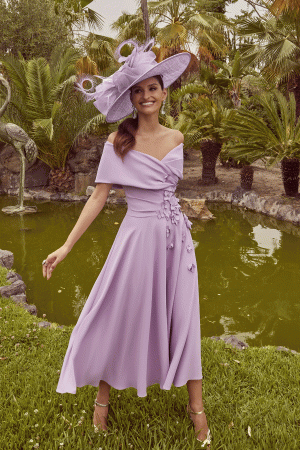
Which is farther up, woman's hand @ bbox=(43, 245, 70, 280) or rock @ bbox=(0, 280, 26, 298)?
woman's hand @ bbox=(43, 245, 70, 280)

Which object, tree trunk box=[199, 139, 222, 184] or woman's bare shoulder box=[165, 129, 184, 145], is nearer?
woman's bare shoulder box=[165, 129, 184, 145]

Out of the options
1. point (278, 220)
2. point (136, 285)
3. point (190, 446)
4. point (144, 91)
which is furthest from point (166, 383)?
point (278, 220)

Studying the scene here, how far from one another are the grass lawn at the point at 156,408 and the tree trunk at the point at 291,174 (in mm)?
7064

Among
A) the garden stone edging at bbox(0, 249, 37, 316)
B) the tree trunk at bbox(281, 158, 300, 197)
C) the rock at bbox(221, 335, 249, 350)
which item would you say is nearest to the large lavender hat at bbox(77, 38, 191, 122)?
the rock at bbox(221, 335, 249, 350)

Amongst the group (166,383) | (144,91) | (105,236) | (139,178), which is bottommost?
(105,236)

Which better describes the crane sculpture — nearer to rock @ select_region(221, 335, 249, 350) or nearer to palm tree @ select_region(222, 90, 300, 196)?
palm tree @ select_region(222, 90, 300, 196)

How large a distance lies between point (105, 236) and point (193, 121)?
4947 millimetres

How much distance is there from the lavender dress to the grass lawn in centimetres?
33

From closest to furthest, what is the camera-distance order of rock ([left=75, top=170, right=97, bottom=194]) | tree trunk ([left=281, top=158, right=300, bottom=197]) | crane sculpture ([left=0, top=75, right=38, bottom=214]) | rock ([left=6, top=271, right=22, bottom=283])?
rock ([left=6, top=271, right=22, bottom=283]) → crane sculpture ([left=0, top=75, right=38, bottom=214]) → tree trunk ([left=281, top=158, right=300, bottom=197]) → rock ([left=75, top=170, right=97, bottom=194])

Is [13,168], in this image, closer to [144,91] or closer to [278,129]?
[278,129]

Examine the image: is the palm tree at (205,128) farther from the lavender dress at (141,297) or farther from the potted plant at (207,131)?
the lavender dress at (141,297)

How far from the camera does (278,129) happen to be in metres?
9.04

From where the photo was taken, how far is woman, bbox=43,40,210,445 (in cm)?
192

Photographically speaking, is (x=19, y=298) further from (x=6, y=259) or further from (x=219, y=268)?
(x=219, y=268)
